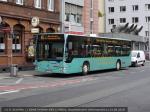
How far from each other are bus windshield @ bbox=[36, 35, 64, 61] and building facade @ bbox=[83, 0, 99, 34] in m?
18.1

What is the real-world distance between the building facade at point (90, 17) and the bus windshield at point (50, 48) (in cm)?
1814

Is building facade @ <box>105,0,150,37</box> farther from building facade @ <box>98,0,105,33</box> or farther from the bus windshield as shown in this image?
the bus windshield

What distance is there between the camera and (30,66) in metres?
34.3

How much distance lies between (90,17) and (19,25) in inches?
584

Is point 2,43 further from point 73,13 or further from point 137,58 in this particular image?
point 137,58

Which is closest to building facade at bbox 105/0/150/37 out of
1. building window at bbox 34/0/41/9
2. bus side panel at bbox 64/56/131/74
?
bus side panel at bbox 64/56/131/74

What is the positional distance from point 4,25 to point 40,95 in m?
16.5

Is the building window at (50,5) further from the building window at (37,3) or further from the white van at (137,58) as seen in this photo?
the white van at (137,58)

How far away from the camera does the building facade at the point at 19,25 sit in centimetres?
3180

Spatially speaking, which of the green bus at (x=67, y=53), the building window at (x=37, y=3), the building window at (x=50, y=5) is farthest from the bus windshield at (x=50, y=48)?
the building window at (x=50, y=5)

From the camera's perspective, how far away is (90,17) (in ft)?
155

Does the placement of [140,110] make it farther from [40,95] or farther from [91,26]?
[91,26]

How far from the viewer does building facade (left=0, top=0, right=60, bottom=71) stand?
31.8 meters

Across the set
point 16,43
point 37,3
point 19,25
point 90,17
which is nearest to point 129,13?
point 90,17
